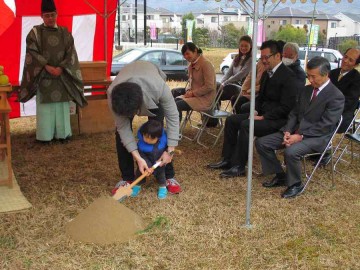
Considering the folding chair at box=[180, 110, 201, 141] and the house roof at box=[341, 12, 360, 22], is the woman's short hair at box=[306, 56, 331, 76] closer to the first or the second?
the folding chair at box=[180, 110, 201, 141]

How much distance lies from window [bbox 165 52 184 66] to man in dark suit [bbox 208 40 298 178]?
732 centimetres

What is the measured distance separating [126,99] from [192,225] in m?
0.95

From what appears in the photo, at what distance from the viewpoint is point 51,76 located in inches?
178

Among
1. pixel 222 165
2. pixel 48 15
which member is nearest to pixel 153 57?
pixel 48 15

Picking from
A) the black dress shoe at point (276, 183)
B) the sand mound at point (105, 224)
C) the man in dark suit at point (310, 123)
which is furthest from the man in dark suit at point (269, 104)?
the sand mound at point (105, 224)

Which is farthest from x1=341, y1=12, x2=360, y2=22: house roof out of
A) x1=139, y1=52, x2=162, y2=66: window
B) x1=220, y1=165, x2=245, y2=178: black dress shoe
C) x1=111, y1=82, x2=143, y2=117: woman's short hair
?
x1=111, y1=82, x2=143, y2=117: woman's short hair

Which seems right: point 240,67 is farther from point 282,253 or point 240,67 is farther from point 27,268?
point 27,268

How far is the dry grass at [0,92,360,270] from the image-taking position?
2.38 meters

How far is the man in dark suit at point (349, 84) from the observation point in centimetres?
381

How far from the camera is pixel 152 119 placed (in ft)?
10.1

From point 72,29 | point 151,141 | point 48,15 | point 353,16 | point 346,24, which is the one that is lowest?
point 151,141

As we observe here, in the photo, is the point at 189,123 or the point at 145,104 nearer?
the point at 145,104

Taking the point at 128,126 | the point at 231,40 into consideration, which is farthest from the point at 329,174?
the point at 231,40

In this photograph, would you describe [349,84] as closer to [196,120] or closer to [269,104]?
[269,104]
